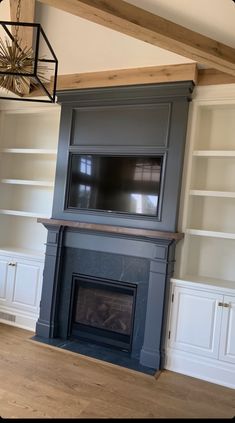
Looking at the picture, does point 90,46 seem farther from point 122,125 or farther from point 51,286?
point 51,286

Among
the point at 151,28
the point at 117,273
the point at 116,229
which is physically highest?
the point at 151,28

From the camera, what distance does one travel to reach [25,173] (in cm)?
441

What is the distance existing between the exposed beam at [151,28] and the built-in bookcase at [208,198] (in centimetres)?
65

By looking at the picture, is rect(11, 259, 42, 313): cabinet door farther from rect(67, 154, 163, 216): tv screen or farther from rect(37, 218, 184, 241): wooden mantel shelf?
rect(67, 154, 163, 216): tv screen

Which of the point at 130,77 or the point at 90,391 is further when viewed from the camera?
the point at 130,77

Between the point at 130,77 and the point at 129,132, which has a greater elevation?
the point at 130,77

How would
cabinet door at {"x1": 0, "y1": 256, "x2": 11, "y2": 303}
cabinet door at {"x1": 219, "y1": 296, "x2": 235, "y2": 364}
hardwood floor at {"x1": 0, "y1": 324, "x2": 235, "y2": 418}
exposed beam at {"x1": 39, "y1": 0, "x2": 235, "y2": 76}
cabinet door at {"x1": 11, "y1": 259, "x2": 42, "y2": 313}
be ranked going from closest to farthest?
1. exposed beam at {"x1": 39, "y1": 0, "x2": 235, "y2": 76}
2. hardwood floor at {"x1": 0, "y1": 324, "x2": 235, "y2": 418}
3. cabinet door at {"x1": 219, "y1": 296, "x2": 235, "y2": 364}
4. cabinet door at {"x1": 11, "y1": 259, "x2": 42, "y2": 313}
5. cabinet door at {"x1": 0, "y1": 256, "x2": 11, "y2": 303}

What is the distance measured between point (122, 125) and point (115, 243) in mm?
1244

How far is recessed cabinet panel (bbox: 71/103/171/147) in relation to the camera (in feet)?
10.9

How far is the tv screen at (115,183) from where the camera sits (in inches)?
132

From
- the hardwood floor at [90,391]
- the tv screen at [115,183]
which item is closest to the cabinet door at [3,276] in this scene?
the hardwood floor at [90,391]

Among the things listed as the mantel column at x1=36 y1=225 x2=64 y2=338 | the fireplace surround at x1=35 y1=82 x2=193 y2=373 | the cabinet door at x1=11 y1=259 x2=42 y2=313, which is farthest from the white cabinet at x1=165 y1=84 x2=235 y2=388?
the cabinet door at x1=11 y1=259 x2=42 y2=313

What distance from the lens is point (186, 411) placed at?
2547 mm

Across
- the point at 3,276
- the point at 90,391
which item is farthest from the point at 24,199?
the point at 90,391
